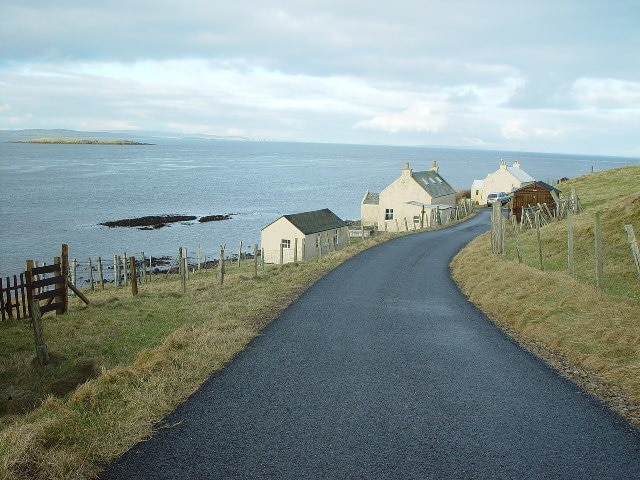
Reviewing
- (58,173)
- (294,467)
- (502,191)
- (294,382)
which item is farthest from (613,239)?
(58,173)

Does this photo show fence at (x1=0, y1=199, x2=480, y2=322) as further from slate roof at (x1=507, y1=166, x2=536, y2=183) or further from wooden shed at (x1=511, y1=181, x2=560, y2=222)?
slate roof at (x1=507, y1=166, x2=536, y2=183)

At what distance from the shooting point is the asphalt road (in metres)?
6.73

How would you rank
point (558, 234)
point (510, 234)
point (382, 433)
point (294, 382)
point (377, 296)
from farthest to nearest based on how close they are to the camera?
point (510, 234)
point (558, 234)
point (377, 296)
point (294, 382)
point (382, 433)

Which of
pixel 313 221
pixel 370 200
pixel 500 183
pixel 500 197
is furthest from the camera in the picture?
pixel 500 183

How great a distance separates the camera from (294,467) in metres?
6.67

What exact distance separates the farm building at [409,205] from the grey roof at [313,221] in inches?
405


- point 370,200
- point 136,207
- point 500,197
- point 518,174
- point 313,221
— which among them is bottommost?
point 313,221

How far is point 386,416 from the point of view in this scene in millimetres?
8297

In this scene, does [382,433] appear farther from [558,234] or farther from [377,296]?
[558,234]

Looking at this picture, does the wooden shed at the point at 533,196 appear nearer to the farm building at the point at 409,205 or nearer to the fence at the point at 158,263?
the fence at the point at 158,263

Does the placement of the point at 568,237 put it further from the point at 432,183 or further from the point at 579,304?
the point at 432,183

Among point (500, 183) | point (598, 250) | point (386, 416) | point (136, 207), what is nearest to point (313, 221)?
point (598, 250)

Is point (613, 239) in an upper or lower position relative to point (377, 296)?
upper

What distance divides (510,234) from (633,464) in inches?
1120
